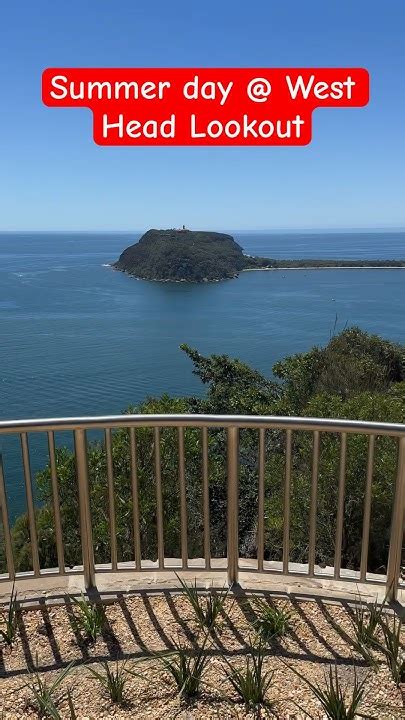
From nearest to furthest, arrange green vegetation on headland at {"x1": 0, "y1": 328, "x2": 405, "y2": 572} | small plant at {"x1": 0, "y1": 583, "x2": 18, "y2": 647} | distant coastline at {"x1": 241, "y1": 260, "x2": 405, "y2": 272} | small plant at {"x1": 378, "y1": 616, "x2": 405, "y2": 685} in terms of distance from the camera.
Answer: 1. small plant at {"x1": 378, "y1": 616, "x2": 405, "y2": 685}
2. small plant at {"x1": 0, "y1": 583, "x2": 18, "y2": 647}
3. green vegetation on headland at {"x1": 0, "y1": 328, "x2": 405, "y2": 572}
4. distant coastline at {"x1": 241, "y1": 260, "x2": 405, "y2": 272}

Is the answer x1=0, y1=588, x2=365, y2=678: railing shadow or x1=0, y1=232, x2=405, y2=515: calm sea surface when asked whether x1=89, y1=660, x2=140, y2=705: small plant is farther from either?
x1=0, y1=232, x2=405, y2=515: calm sea surface

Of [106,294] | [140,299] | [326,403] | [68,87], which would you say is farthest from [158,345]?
[68,87]

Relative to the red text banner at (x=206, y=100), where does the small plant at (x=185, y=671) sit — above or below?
below

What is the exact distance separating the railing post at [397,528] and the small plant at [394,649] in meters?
0.21

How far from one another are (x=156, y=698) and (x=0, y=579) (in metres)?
1.17

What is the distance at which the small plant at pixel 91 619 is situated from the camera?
266 centimetres

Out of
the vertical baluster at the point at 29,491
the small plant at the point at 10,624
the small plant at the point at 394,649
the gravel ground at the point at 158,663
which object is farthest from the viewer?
the vertical baluster at the point at 29,491

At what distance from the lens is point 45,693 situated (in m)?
2.21

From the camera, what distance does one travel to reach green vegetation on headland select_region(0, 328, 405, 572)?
7867 millimetres

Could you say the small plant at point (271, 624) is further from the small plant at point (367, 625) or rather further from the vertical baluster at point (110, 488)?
the vertical baluster at point (110, 488)

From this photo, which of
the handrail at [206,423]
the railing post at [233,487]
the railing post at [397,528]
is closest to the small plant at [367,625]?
the railing post at [397,528]

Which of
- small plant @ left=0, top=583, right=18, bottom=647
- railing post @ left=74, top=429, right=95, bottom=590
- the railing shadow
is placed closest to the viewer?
the railing shadow

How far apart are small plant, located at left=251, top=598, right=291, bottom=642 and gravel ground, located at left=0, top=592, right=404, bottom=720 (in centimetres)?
4

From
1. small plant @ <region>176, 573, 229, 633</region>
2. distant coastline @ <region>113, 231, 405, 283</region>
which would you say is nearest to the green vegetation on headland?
small plant @ <region>176, 573, 229, 633</region>
